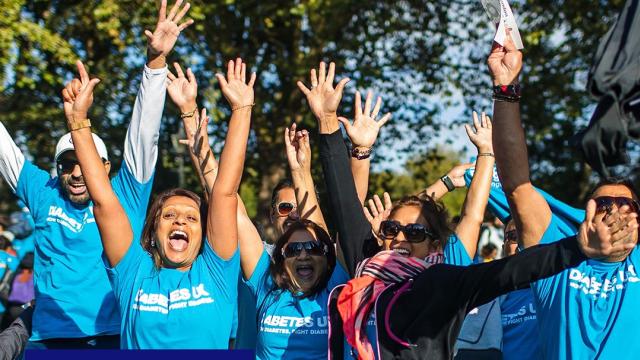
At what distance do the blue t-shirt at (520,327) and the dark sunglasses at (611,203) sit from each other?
1.44 m

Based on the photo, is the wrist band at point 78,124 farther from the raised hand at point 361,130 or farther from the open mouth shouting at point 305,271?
the raised hand at point 361,130

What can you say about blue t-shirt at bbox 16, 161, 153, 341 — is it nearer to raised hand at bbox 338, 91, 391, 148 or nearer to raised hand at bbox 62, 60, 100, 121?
raised hand at bbox 62, 60, 100, 121

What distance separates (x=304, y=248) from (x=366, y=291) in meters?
1.02

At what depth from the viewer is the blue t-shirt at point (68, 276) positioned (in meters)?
5.62

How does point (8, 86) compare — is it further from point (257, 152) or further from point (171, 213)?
point (171, 213)

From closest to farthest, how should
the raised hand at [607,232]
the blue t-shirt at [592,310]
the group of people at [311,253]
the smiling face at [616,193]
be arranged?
the raised hand at [607,232]
the group of people at [311,253]
the blue t-shirt at [592,310]
the smiling face at [616,193]

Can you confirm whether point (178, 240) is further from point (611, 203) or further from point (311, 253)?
point (611, 203)

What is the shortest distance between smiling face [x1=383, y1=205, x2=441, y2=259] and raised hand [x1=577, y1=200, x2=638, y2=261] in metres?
0.92

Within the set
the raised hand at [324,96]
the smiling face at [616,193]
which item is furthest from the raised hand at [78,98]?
the smiling face at [616,193]

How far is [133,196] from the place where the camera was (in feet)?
17.3

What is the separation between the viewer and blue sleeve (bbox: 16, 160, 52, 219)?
582cm

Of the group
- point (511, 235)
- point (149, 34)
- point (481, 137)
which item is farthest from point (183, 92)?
point (511, 235)

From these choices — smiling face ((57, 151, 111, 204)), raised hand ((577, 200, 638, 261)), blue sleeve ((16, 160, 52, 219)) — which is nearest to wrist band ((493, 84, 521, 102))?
raised hand ((577, 200, 638, 261))

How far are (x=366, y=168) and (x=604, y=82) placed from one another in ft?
8.03
